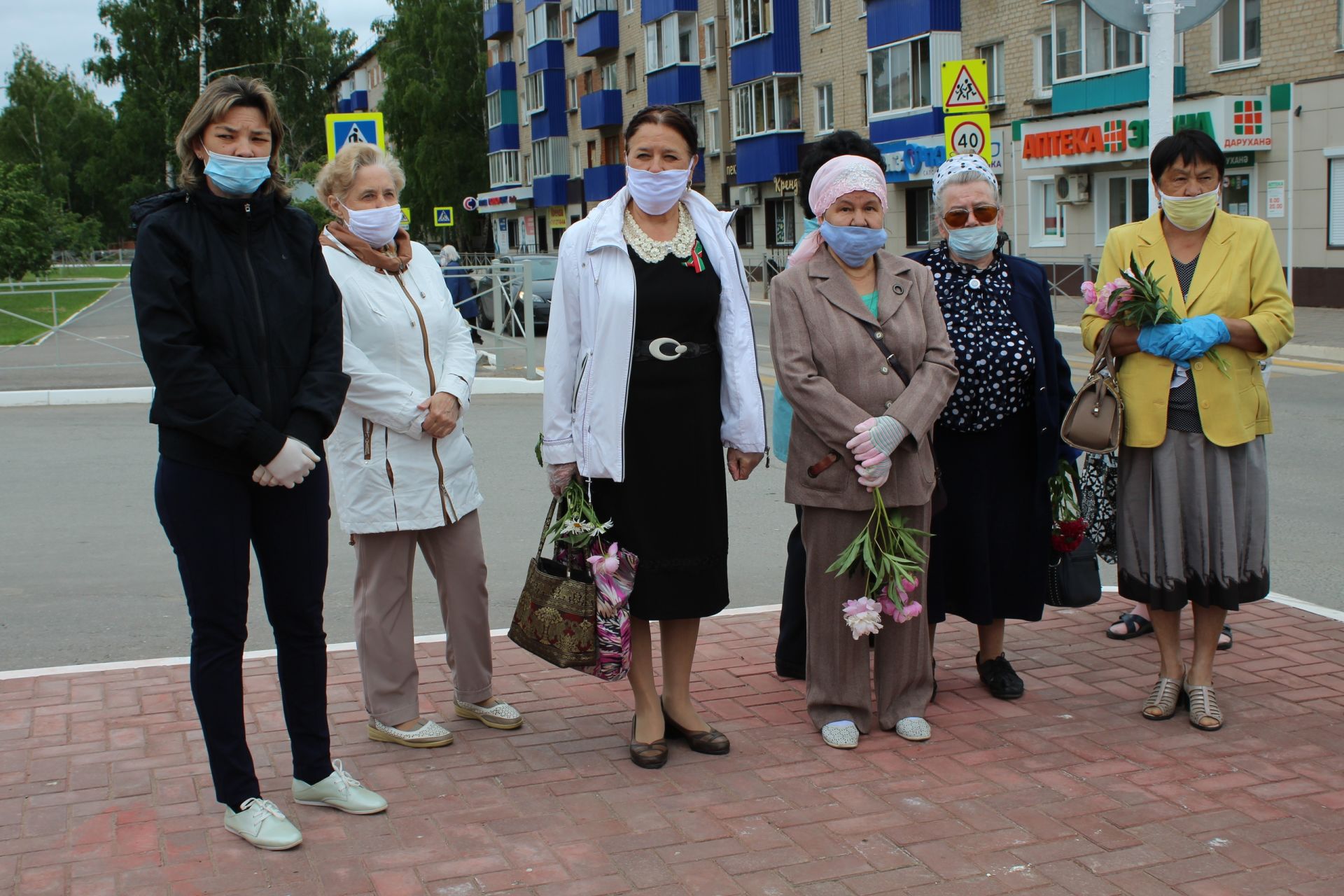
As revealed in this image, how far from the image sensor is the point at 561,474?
177 inches

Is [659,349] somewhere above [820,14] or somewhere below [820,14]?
below

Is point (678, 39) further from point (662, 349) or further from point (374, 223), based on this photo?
point (662, 349)

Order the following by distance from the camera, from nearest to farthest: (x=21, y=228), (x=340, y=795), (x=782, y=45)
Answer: (x=340, y=795), (x=21, y=228), (x=782, y=45)

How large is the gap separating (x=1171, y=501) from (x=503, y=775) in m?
2.49

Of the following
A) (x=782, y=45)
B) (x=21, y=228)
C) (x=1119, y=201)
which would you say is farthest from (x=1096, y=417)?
(x=21, y=228)

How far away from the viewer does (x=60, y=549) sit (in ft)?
25.8

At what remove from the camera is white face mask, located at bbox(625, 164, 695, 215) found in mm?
4430

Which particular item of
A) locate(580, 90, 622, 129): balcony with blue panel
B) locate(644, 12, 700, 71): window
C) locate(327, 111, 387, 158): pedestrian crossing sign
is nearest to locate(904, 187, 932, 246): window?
locate(644, 12, 700, 71): window

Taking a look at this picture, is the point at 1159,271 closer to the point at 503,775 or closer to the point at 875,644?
the point at 875,644

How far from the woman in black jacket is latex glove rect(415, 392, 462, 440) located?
57cm

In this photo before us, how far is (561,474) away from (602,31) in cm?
5214

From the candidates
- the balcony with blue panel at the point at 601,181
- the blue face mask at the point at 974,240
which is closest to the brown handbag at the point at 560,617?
the blue face mask at the point at 974,240

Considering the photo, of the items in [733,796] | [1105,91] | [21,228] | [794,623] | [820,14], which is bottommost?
[733,796]

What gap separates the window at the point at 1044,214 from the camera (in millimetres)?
30375
